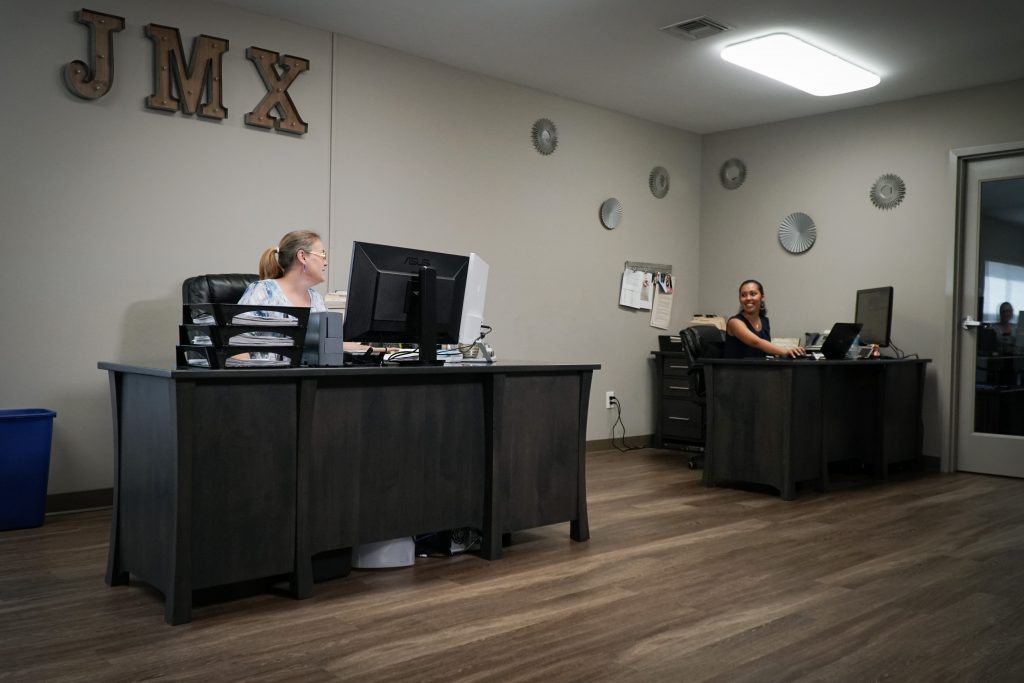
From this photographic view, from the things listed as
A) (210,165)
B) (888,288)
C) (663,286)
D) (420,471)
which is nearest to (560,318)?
(663,286)

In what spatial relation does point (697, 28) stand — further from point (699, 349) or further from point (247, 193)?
point (247, 193)

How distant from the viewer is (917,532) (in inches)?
159

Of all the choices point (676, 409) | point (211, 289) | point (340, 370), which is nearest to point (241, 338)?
point (340, 370)

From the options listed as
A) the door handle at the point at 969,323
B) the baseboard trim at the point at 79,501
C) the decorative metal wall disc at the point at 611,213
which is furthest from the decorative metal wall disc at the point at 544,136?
the baseboard trim at the point at 79,501

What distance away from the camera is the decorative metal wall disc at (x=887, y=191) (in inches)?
243

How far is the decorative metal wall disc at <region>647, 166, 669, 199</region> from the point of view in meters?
6.96

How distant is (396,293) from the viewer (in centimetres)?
329

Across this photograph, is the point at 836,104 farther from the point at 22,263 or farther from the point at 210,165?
the point at 22,263

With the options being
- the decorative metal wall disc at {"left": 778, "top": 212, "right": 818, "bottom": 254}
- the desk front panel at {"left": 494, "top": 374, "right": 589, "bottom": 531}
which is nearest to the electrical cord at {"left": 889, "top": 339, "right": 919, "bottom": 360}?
the decorative metal wall disc at {"left": 778, "top": 212, "right": 818, "bottom": 254}

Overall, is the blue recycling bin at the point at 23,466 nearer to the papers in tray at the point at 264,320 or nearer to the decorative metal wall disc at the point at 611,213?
the papers in tray at the point at 264,320

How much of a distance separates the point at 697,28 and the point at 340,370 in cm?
309

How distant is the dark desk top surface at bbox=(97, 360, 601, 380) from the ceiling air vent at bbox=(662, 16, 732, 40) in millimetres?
2190

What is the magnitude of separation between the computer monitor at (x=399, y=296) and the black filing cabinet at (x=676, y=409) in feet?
11.6

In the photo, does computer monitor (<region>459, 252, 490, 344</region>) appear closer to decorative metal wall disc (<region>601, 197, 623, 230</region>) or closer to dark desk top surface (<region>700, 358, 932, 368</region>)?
dark desk top surface (<region>700, 358, 932, 368</region>)
